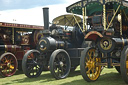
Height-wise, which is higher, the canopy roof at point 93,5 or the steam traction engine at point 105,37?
the canopy roof at point 93,5

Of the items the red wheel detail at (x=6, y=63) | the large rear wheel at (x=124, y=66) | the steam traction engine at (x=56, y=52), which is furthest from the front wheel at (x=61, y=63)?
the large rear wheel at (x=124, y=66)

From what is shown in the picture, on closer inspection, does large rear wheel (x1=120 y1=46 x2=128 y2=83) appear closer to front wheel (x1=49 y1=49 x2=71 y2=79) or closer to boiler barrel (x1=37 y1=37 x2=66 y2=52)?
front wheel (x1=49 y1=49 x2=71 y2=79)

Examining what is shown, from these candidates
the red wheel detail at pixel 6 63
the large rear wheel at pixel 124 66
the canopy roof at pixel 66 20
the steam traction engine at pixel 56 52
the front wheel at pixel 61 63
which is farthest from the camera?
the canopy roof at pixel 66 20

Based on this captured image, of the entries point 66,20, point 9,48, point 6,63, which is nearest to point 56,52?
point 6,63

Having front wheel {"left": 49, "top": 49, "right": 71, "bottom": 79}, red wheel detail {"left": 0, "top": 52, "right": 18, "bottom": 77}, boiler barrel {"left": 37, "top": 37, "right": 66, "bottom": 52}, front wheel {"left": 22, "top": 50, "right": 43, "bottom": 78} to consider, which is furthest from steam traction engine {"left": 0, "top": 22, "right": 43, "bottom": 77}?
front wheel {"left": 49, "top": 49, "right": 71, "bottom": 79}

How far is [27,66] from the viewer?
797 centimetres

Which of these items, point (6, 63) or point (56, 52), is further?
point (6, 63)

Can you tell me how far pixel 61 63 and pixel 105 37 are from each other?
2164 mm

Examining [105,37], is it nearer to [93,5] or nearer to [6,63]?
[93,5]

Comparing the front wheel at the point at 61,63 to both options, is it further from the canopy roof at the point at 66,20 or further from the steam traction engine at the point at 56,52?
the canopy roof at the point at 66,20

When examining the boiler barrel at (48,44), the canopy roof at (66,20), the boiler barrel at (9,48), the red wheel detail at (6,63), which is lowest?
the red wheel detail at (6,63)

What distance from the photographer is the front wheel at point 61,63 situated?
7.44 meters

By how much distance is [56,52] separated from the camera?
750 centimetres

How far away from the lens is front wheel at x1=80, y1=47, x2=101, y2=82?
6.02m
